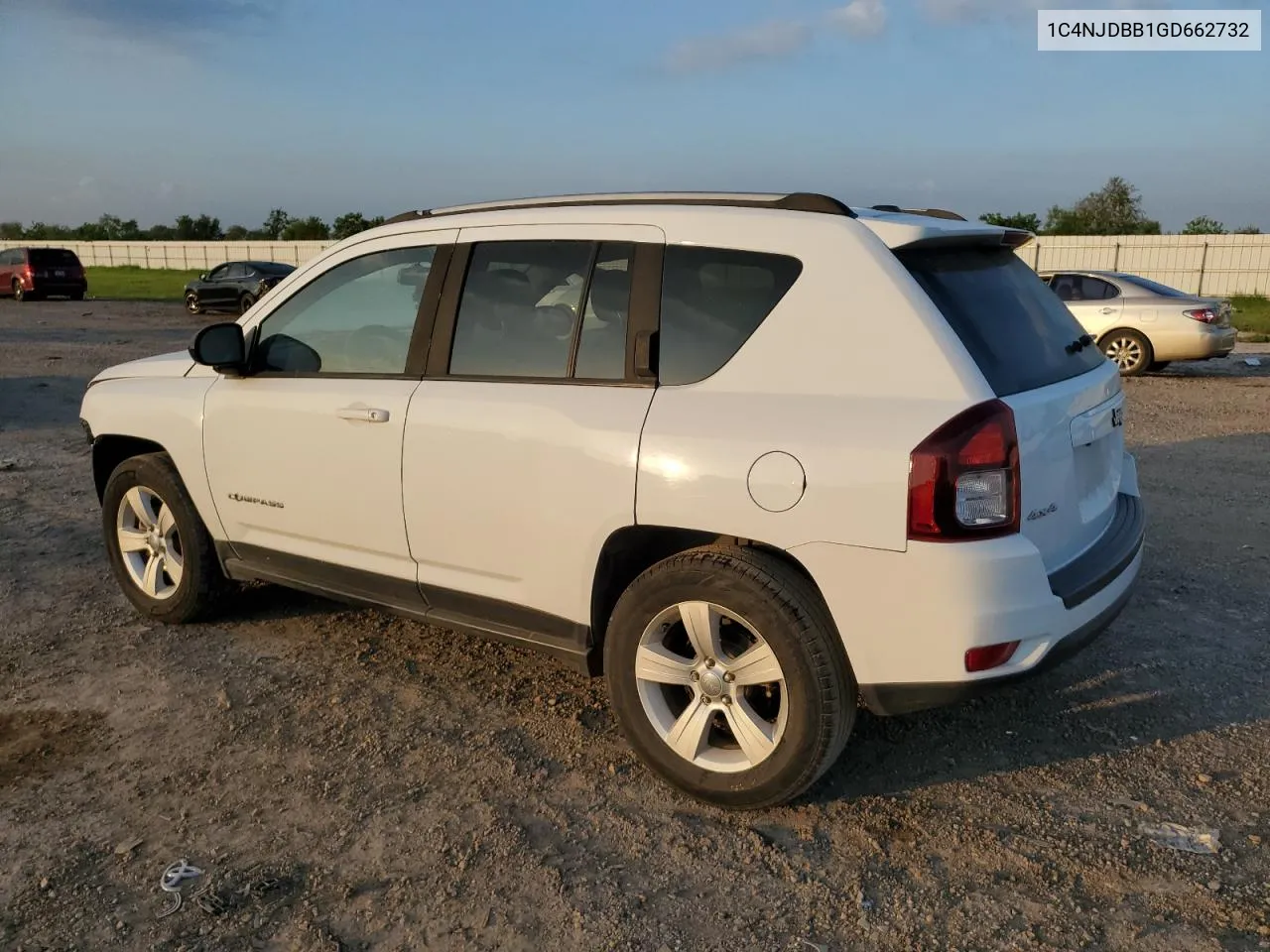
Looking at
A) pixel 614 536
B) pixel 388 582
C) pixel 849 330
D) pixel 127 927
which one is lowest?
pixel 127 927

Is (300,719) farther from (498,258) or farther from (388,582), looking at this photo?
(498,258)

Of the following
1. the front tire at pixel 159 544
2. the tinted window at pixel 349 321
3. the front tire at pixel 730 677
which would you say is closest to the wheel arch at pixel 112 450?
the front tire at pixel 159 544

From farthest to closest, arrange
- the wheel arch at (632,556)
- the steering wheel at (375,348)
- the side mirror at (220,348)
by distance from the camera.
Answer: the side mirror at (220,348) < the steering wheel at (375,348) < the wheel arch at (632,556)

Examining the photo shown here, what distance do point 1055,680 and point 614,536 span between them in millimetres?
2160

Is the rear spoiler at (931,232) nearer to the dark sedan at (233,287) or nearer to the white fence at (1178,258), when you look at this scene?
the dark sedan at (233,287)

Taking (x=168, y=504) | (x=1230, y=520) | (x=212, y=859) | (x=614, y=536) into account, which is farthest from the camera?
(x=1230, y=520)

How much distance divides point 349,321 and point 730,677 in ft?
7.22

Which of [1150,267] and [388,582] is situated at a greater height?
[1150,267]

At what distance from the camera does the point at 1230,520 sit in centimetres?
656

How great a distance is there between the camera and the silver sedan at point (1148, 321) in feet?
46.9

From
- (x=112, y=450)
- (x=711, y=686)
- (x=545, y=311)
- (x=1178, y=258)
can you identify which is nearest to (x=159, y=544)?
(x=112, y=450)

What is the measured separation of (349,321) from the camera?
4207mm

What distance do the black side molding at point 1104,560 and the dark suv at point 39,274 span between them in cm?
3283

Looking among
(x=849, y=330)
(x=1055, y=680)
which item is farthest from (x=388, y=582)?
(x=1055, y=680)
